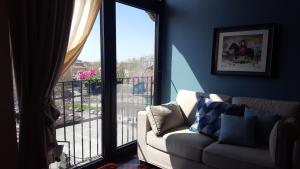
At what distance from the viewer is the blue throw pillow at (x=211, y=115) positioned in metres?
2.49

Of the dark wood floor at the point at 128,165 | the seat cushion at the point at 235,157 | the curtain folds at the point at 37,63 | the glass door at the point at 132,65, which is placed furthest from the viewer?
the glass door at the point at 132,65

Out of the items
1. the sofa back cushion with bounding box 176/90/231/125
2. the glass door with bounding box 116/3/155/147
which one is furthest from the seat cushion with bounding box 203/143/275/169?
the glass door with bounding box 116/3/155/147

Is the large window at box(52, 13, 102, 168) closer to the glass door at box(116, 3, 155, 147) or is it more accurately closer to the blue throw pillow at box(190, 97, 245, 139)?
the glass door at box(116, 3, 155, 147)

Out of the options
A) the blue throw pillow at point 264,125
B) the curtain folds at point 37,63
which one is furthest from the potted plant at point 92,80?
the blue throw pillow at point 264,125

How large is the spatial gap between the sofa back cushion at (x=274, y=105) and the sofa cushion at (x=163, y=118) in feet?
2.47

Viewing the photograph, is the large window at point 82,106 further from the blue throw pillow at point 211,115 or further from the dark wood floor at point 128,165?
the blue throw pillow at point 211,115

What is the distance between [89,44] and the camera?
2.53 m

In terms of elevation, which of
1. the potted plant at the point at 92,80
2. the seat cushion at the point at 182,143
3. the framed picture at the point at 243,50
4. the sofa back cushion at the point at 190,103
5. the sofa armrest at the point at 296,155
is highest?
the framed picture at the point at 243,50

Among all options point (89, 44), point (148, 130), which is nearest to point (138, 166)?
point (148, 130)

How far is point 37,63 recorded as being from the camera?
1815 mm

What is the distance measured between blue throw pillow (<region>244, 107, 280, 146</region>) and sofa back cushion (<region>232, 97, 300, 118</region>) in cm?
13

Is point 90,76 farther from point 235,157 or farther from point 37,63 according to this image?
point 235,157

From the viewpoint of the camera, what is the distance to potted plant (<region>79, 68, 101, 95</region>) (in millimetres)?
2621

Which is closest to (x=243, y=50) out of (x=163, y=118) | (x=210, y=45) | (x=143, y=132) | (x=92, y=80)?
(x=210, y=45)
